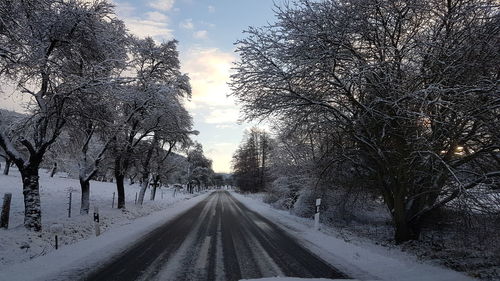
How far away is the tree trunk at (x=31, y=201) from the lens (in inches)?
466

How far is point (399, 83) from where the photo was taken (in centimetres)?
1030

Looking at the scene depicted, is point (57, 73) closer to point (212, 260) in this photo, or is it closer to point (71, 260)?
point (71, 260)

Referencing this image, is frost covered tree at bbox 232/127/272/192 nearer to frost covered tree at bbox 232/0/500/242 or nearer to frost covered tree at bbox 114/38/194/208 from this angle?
frost covered tree at bbox 114/38/194/208

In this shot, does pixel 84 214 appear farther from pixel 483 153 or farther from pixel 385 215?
pixel 385 215

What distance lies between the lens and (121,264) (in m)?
8.16

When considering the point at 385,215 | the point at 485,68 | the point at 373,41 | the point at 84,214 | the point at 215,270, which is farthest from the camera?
the point at 385,215

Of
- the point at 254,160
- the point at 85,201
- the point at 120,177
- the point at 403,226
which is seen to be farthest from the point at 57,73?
the point at 254,160

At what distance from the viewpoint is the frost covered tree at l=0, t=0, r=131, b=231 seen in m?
10.9

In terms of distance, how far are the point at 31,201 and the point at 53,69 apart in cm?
462

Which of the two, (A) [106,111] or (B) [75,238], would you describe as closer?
(B) [75,238]

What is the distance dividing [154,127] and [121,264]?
57.7 ft

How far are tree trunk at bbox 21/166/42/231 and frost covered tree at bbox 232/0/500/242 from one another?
7822mm

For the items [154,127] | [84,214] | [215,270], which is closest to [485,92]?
[215,270]

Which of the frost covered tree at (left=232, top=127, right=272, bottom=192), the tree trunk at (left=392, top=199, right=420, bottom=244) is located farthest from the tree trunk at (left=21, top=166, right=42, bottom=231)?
the frost covered tree at (left=232, top=127, right=272, bottom=192)
